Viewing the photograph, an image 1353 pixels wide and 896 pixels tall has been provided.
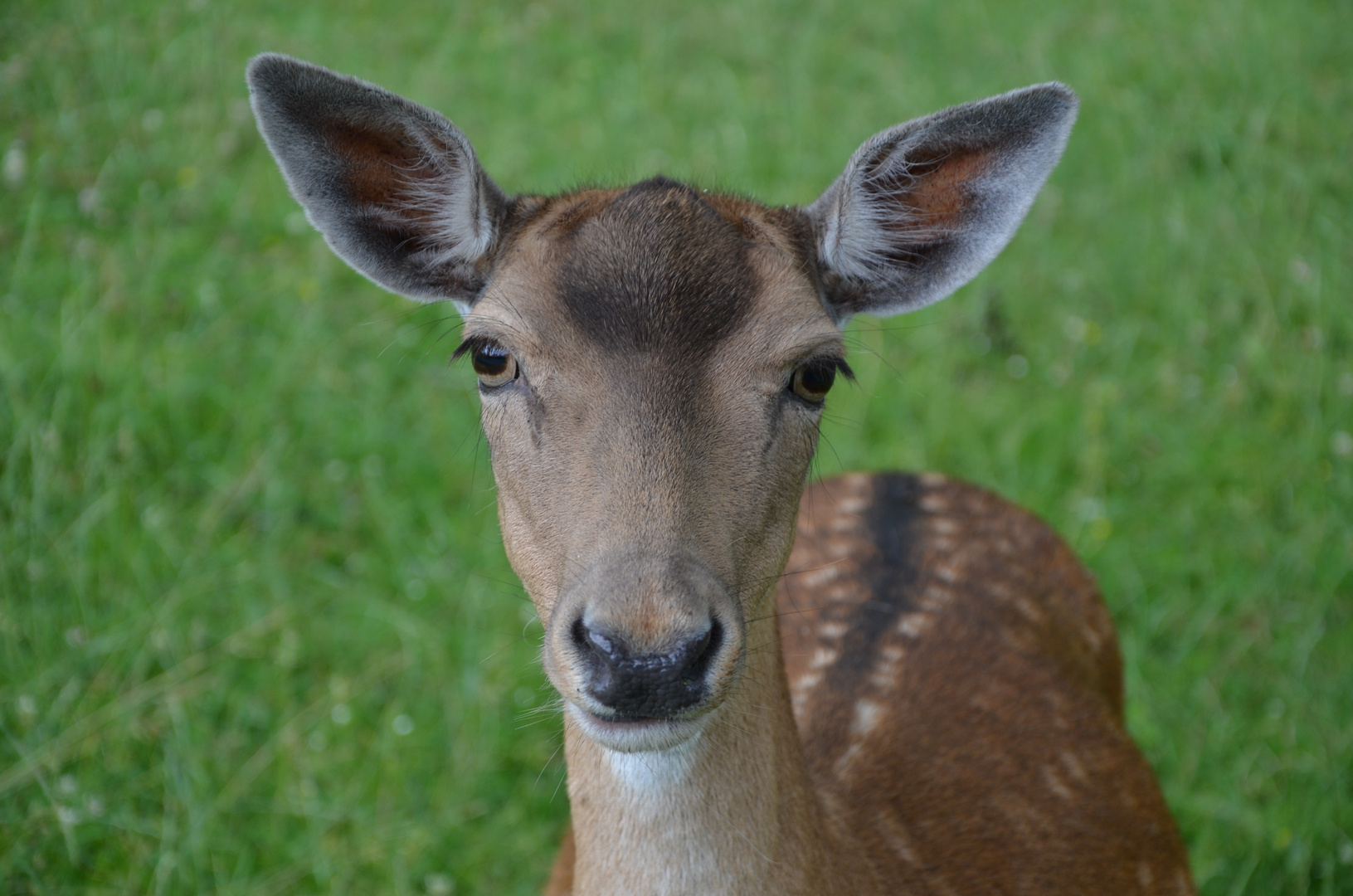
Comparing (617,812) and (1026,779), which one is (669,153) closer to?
(1026,779)

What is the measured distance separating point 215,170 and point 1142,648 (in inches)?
191

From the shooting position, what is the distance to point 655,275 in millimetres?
2109

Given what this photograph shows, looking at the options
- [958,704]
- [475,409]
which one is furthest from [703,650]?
[475,409]

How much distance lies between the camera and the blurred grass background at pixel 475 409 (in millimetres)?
3672

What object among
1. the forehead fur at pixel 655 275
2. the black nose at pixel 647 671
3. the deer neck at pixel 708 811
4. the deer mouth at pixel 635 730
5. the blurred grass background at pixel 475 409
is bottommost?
the blurred grass background at pixel 475 409

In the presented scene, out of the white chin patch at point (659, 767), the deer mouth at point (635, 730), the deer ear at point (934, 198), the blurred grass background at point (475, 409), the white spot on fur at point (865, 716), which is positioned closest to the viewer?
the deer mouth at point (635, 730)

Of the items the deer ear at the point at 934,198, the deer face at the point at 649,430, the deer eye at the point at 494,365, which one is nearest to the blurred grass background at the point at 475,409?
the deer ear at the point at 934,198

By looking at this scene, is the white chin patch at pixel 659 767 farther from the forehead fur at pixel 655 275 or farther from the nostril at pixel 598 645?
the forehead fur at pixel 655 275

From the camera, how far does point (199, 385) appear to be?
4824 millimetres

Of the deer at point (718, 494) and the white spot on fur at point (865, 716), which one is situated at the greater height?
the deer at point (718, 494)

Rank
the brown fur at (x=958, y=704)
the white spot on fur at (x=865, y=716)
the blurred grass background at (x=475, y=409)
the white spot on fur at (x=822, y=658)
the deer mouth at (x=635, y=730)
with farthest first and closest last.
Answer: the blurred grass background at (x=475, y=409)
the white spot on fur at (x=822, y=658)
the white spot on fur at (x=865, y=716)
the brown fur at (x=958, y=704)
the deer mouth at (x=635, y=730)

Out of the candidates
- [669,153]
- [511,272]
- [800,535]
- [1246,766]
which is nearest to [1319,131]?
[669,153]

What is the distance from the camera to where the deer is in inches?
75.2

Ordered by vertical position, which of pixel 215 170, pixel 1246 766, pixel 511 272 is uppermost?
pixel 511 272
